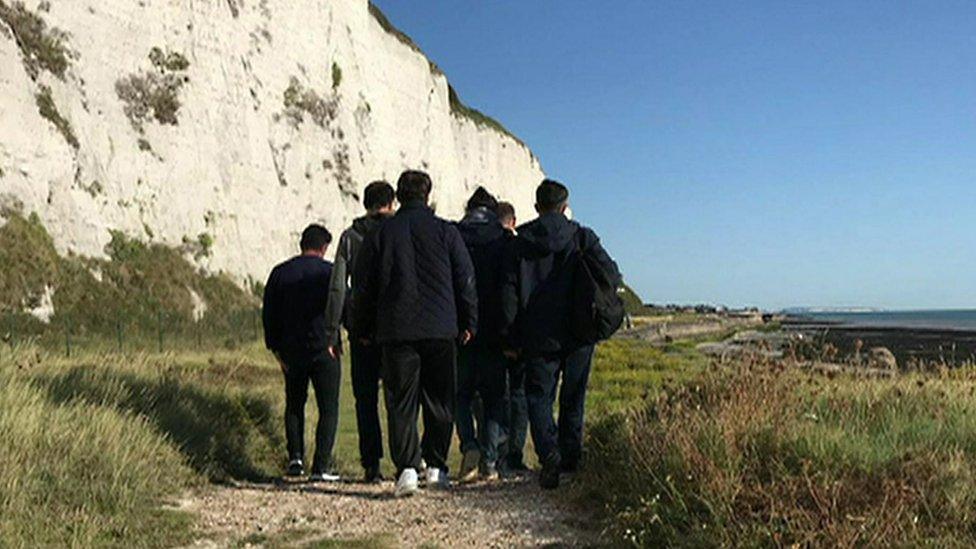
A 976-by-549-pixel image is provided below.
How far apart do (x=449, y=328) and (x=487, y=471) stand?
4.63 feet

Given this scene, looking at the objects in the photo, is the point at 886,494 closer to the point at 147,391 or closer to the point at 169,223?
the point at 147,391

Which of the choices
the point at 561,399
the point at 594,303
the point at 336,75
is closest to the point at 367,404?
the point at 561,399

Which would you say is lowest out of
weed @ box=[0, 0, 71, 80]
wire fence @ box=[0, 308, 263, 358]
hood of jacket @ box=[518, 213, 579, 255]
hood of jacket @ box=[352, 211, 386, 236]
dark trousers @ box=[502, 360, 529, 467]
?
dark trousers @ box=[502, 360, 529, 467]

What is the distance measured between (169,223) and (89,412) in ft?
68.4

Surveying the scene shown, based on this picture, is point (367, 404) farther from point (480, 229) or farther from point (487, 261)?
point (480, 229)

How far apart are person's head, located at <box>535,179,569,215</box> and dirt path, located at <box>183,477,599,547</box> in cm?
201

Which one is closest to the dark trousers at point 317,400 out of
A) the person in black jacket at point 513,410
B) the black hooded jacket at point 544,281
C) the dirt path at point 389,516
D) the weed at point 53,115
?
the dirt path at point 389,516

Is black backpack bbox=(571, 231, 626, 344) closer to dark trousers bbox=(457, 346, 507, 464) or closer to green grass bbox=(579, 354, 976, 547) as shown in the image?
green grass bbox=(579, 354, 976, 547)

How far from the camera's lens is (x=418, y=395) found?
21.4 ft

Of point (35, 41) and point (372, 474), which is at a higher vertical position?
point (35, 41)

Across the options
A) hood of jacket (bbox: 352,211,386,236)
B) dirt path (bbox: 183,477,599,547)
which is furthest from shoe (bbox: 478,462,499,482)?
hood of jacket (bbox: 352,211,386,236)

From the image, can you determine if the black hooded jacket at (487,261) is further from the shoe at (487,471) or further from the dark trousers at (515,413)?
the shoe at (487,471)

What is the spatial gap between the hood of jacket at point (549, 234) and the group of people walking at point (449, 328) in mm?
11

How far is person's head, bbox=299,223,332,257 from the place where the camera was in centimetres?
748
